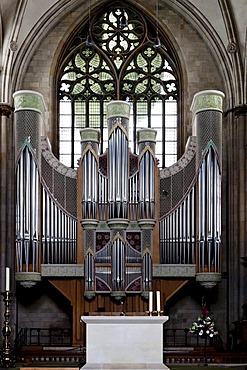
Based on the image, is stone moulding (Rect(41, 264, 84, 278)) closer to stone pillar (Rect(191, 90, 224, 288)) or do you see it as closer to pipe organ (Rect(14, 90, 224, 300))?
pipe organ (Rect(14, 90, 224, 300))

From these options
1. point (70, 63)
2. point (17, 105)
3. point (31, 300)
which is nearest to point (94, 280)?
point (31, 300)

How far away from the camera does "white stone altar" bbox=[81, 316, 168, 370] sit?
15625 mm

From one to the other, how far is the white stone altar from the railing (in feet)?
30.9

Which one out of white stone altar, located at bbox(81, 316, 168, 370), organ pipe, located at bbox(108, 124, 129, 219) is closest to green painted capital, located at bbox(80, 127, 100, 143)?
organ pipe, located at bbox(108, 124, 129, 219)

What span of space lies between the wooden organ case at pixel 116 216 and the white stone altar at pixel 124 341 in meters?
7.72

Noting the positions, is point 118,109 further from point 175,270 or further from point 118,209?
point 175,270

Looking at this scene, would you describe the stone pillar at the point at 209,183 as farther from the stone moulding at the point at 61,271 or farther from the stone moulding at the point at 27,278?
the stone moulding at the point at 27,278

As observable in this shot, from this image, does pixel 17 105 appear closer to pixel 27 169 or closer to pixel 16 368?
pixel 27 169

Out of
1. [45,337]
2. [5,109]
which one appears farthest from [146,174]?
[45,337]

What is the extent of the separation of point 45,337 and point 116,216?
452 cm

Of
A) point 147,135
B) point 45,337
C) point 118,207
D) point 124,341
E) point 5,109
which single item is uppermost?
point 5,109

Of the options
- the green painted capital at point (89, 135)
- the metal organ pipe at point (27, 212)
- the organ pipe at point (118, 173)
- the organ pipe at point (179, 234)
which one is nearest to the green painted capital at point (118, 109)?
the organ pipe at point (118, 173)

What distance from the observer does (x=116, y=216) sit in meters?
23.7

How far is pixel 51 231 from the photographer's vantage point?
2388 cm
